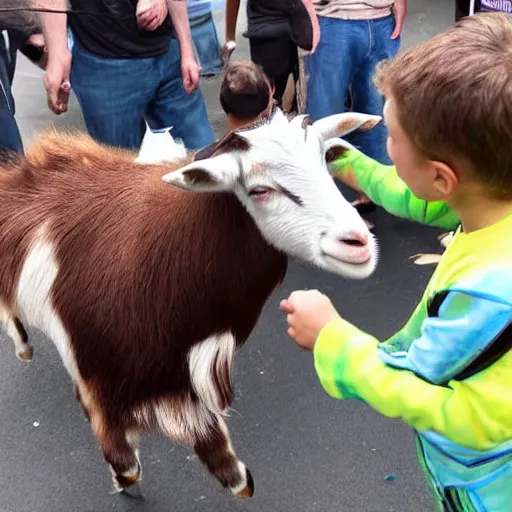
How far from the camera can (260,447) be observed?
208 cm

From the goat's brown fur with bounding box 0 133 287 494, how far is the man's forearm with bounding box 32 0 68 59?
1.46 ft

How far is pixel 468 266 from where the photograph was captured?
3.00 ft

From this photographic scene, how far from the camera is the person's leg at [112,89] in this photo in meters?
2.05

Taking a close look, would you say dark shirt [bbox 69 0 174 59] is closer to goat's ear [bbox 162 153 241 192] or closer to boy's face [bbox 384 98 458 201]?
goat's ear [bbox 162 153 241 192]

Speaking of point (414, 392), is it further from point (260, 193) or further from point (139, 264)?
point (139, 264)

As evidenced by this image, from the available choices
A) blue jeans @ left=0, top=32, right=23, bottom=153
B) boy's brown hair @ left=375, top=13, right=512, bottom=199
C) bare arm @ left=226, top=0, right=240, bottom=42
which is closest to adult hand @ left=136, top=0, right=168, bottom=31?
blue jeans @ left=0, top=32, right=23, bottom=153

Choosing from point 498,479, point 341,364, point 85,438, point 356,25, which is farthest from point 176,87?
point 498,479

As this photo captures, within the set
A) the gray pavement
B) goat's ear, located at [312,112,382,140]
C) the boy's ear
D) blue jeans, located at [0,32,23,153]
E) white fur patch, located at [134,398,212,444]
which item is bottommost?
the gray pavement

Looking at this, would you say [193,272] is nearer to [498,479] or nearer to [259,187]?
[259,187]

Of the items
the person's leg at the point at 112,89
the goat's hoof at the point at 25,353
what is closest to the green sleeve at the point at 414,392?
the person's leg at the point at 112,89

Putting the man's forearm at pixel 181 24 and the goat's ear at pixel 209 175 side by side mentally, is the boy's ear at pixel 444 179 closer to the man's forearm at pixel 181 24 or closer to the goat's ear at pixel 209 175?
the goat's ear at pixel 209 175

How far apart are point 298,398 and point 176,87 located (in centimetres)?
112

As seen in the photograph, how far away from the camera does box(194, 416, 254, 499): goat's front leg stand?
1.69 m

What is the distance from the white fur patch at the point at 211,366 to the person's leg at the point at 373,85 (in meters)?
1.58
